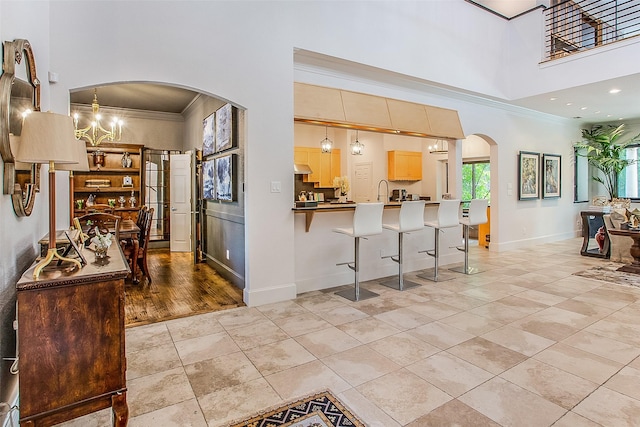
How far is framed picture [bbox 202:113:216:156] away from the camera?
5613 millimetres

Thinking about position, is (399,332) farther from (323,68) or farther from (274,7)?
(274,7)

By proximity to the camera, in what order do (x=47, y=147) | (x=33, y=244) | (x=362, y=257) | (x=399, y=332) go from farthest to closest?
(x=362, y=257) < (x=399, y=332) < (x=33, y=244) < (x=47, y=147)

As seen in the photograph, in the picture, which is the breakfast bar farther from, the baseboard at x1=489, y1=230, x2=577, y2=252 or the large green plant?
the large green plant

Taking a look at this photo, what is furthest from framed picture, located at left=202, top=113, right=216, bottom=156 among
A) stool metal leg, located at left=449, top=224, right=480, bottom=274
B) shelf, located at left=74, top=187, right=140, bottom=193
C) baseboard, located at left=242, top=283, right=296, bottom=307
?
stool metal leg, located at left=449, top=224, right=480, bottom=274

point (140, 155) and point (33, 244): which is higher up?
point (140, 155)

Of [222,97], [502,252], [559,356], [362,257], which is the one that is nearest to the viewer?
[559,356]

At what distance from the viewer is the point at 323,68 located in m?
4.66

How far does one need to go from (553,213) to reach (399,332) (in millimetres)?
7292

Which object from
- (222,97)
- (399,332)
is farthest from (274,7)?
(399,332)

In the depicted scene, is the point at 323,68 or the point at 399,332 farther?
the point at 323,68

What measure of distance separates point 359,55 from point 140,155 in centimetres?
525

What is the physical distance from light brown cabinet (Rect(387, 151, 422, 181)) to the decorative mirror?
7.00m

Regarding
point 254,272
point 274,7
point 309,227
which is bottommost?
point 254,272

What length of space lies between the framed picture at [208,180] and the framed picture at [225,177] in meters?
0.32
